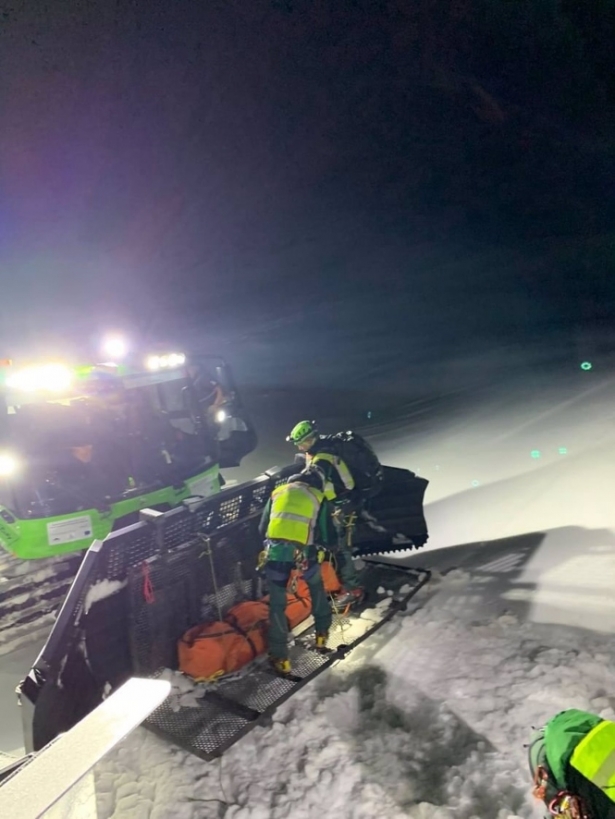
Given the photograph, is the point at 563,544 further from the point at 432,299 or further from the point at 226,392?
the point at 432,299

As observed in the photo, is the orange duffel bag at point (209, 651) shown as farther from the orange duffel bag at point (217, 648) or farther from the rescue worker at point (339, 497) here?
the rescue worker at point (339, 497)

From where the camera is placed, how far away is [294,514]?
4488 millimetres

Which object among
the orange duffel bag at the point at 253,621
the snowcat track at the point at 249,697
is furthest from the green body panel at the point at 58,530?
the snowcat track at the point at 249,697

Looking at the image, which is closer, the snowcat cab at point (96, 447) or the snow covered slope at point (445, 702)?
the snow covered slope at point (445, 702)

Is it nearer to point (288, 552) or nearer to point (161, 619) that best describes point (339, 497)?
point (288, 552)

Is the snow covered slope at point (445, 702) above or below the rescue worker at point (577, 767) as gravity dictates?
below

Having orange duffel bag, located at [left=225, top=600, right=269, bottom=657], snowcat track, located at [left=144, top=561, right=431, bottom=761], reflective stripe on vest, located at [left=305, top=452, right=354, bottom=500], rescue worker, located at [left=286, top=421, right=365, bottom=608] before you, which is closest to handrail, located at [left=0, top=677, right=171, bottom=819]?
snowcat track, located at [left=144, top=561, right=431, bottom=761]

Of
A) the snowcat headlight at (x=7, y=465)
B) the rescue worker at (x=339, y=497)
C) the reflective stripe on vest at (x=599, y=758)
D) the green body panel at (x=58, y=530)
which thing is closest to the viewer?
the reflective stripe on vest at (x=599, y=758)

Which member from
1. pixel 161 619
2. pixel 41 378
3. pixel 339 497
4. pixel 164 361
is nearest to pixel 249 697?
pixel 161 619

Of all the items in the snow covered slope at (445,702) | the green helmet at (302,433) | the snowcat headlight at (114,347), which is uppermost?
the snowcat headlight at (114,347)

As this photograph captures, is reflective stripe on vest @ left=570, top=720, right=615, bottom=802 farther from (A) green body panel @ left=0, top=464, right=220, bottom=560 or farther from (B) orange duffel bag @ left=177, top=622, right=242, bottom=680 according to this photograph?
(A) green body panel @ left=0, top=464, right=220, bottom=560

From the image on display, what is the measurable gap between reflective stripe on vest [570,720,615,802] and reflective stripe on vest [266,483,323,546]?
98.2 inches

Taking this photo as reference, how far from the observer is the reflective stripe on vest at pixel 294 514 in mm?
4457

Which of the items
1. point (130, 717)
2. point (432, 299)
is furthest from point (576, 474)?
point (432, 299)
